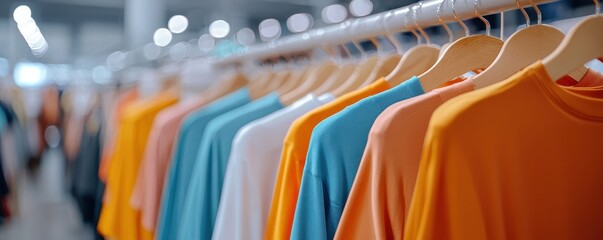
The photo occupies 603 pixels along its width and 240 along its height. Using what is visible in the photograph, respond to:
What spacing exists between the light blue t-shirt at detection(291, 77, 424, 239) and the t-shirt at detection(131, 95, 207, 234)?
0.77m

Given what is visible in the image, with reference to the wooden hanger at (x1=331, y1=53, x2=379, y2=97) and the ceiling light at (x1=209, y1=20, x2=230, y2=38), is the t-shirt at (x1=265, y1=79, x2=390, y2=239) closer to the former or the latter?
the wooden hanger at (x1=331, y1=53, x2=379, y2=97)

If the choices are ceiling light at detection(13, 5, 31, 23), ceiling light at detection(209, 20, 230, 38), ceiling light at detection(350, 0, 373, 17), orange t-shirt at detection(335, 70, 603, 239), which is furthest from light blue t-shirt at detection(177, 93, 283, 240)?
ceiling light at detection(209, 20, 230, 38)

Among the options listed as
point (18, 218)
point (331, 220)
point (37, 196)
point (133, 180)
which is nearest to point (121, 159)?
point (133, 180)

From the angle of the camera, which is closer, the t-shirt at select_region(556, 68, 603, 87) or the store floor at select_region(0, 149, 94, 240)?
the t-shirt at select_region(556, 68, 603, 87)

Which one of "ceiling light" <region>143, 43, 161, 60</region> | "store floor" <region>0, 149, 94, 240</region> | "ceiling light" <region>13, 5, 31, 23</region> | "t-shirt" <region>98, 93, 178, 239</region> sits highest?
"ceiling light" <region>13, 5, 31, 23</region>

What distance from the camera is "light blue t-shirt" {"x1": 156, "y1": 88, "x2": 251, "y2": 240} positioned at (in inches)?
50.4

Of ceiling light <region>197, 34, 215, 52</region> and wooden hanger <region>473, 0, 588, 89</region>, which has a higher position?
ceiling light <region>197, 34, 215, 52</region>

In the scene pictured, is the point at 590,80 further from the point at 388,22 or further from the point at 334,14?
the point at 334,14

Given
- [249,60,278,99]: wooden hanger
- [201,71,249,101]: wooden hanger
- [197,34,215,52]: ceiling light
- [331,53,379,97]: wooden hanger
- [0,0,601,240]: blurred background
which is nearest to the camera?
[331,53,379,97]: wooden hanger

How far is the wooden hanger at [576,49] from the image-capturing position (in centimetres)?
66

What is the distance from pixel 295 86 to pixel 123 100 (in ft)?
6.06

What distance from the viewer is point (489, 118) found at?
23.9 inches

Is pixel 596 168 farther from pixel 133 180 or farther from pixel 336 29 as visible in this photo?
pixel 133 180

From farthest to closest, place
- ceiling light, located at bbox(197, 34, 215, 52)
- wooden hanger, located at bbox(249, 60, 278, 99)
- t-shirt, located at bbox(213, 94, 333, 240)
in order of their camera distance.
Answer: ceiling light, located at bbox(197, 34, 215, 52), wooden hanger, located at bbox(249, 60, 278, 99), t-shirt, located at bbox(213, 94, 333, 240)
